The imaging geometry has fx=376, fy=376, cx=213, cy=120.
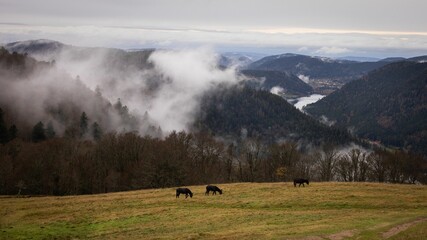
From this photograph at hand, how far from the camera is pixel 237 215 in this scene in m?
43.3

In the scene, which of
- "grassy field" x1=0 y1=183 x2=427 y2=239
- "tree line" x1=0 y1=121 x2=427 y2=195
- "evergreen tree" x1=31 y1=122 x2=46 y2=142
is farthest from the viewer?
"evergreen tree" x1=31 y1=122 x2=46 y2=142

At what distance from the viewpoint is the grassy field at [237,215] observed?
3359cm

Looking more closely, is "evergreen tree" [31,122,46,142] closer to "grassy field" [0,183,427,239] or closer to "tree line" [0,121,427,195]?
"tree line" [0,121,427,195]

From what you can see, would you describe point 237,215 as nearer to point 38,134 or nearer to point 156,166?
point 156,166

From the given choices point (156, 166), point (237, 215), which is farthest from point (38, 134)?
point (237, 215)

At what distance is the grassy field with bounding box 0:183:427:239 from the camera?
33.6 m

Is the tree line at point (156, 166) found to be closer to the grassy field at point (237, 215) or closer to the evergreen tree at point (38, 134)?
the evergreen tree at point (38, 134)

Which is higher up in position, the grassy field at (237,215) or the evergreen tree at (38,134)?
the grassy field at (237,215)

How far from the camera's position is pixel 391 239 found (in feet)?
95.6

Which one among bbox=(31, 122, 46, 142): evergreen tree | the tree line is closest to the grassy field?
the tree line

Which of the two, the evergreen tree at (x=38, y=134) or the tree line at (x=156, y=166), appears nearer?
the tree line at (x=156, y=166)

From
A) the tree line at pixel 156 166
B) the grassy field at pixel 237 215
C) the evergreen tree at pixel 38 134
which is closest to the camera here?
the grassy field at pixel 237 215

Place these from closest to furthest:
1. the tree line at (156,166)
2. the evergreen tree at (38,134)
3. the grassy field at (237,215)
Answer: the grassy field at (237,215)
the tree line at (156,166)
the evergreen tree at (38,134)

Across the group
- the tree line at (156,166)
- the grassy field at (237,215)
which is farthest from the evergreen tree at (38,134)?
the grassy field at (237,215)
